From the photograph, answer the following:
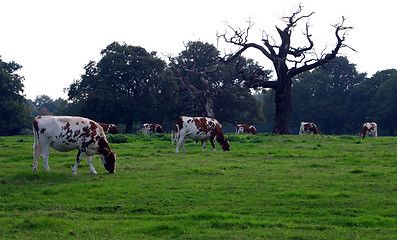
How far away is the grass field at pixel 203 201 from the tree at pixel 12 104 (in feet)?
140

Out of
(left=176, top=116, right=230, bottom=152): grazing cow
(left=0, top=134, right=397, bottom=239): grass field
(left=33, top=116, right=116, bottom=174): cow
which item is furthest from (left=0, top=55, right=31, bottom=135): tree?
(left=33, top=116, right=116, bottom=174): cow

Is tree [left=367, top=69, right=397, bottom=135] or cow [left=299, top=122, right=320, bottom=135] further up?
tree [left=367, top=69, right=397, bottom=135]

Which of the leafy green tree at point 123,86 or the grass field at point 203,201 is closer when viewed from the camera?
the grass field at point 203,201

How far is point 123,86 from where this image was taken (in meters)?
57.4

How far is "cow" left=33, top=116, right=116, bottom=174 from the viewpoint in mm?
14328

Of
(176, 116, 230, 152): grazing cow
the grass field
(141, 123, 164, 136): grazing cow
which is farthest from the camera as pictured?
(141, 123, 164, 136): grazing cow

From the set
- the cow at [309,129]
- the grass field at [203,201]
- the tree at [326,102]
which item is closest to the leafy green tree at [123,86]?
the cow at [309,129]

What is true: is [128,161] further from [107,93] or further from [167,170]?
[107,93]

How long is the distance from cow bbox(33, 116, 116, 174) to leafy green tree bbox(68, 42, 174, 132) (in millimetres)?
38222

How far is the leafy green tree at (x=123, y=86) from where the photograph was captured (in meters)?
53.8

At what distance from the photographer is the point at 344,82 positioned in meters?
78.4

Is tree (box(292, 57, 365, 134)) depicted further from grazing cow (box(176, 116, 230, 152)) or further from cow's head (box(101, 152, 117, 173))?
cow's head (box(101, 152, 117, 173))

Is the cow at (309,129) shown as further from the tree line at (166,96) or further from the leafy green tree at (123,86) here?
the leafy green tree at (123,86)

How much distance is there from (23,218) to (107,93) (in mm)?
45679
